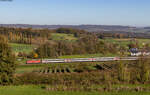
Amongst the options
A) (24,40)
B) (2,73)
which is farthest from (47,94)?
(24,40)

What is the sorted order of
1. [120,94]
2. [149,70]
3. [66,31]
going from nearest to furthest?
[120,94]
[149,70]
[66,31]

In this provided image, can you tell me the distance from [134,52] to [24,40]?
34.3 metres

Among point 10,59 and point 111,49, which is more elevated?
point 10,59

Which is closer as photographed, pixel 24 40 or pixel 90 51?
pixel 90 51

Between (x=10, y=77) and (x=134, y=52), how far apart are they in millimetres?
37381

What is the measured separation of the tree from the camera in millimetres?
13930

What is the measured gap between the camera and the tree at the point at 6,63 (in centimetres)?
1393

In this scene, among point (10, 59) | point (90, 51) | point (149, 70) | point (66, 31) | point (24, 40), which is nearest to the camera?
point (149, 70)

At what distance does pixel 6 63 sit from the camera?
46.7 ft

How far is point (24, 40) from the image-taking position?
60.6m

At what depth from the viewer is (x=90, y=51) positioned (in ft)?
170

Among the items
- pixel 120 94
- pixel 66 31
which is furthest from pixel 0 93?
Answer: pixel 66 31

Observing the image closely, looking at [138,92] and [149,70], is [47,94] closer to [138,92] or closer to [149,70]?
[138,92]

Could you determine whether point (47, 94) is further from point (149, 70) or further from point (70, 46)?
point (70, 46)
